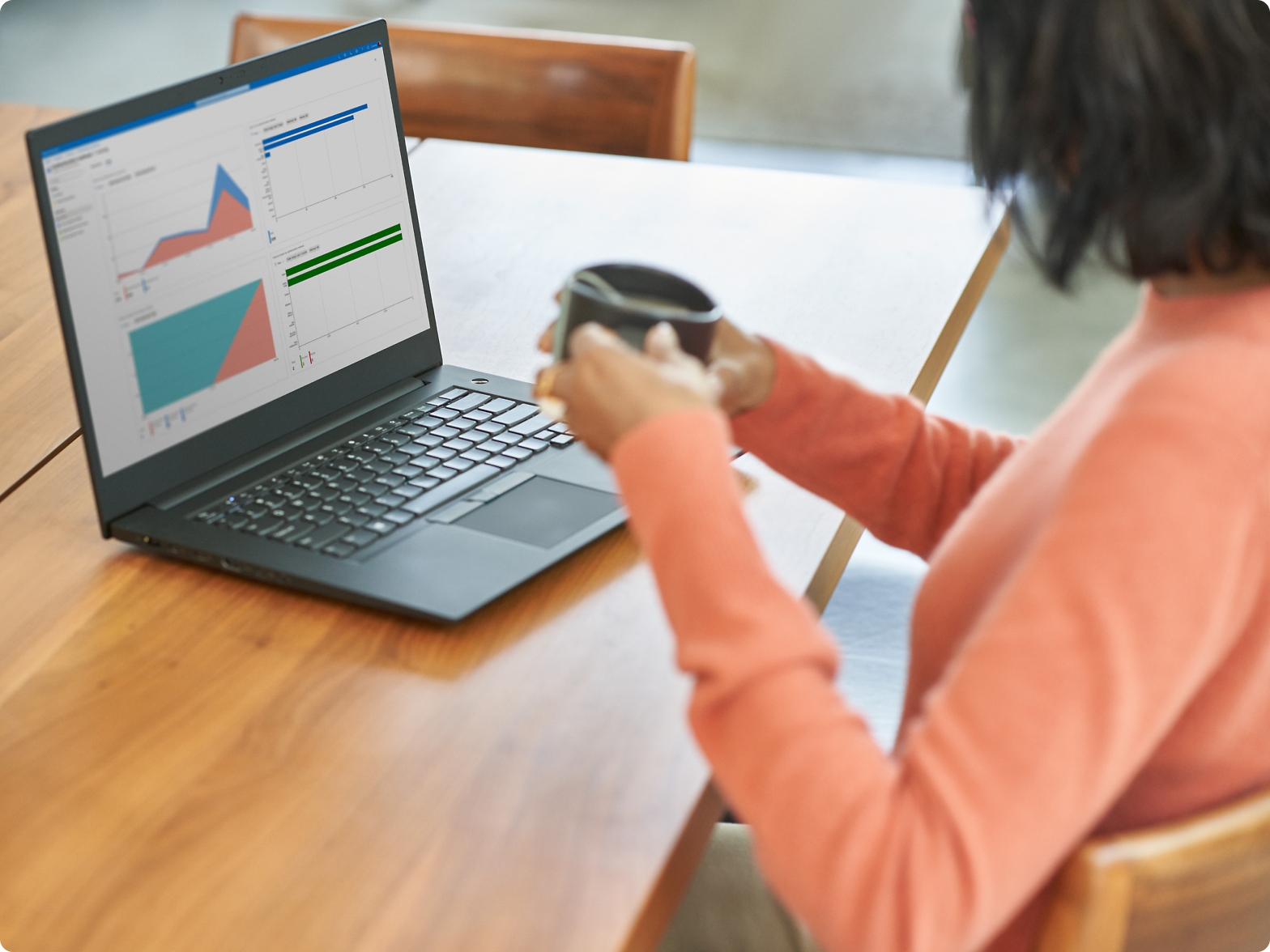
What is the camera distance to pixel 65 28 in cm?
476

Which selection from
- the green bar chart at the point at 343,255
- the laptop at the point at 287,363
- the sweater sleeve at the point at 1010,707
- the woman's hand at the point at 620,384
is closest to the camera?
the sweater sleeve at the point at 1010,707

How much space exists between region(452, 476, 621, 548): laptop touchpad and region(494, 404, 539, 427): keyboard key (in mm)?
82

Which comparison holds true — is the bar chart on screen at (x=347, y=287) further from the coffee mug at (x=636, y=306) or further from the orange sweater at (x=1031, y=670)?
the orange sweater at (x=1031, y=670)

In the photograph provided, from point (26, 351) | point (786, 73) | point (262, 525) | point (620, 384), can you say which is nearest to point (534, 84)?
point (26, 351)

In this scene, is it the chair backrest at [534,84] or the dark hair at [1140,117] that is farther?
the chair backrest at [534,84]

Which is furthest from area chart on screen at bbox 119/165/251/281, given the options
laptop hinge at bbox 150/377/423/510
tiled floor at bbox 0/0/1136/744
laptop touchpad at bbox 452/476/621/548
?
tiled floor at bbox 0/0/1136/744

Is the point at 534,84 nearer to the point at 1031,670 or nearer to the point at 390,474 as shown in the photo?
the point at 390,474

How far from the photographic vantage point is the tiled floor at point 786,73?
9.37 feet

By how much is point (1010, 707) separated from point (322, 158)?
656 mm

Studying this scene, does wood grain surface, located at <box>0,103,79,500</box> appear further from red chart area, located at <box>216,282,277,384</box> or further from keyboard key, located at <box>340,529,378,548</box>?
keyboard key, located at <box>340,529,378,548</box>

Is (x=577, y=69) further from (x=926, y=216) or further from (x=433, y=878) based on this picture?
(x=433, y=878)

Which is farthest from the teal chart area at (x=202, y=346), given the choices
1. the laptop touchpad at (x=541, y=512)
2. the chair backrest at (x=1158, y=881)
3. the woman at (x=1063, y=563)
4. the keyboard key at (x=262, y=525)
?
the chair backrest at (x=1158, y=881)

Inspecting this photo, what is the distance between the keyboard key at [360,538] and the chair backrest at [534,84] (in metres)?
0.95

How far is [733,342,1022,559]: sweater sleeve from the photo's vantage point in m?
0.93
